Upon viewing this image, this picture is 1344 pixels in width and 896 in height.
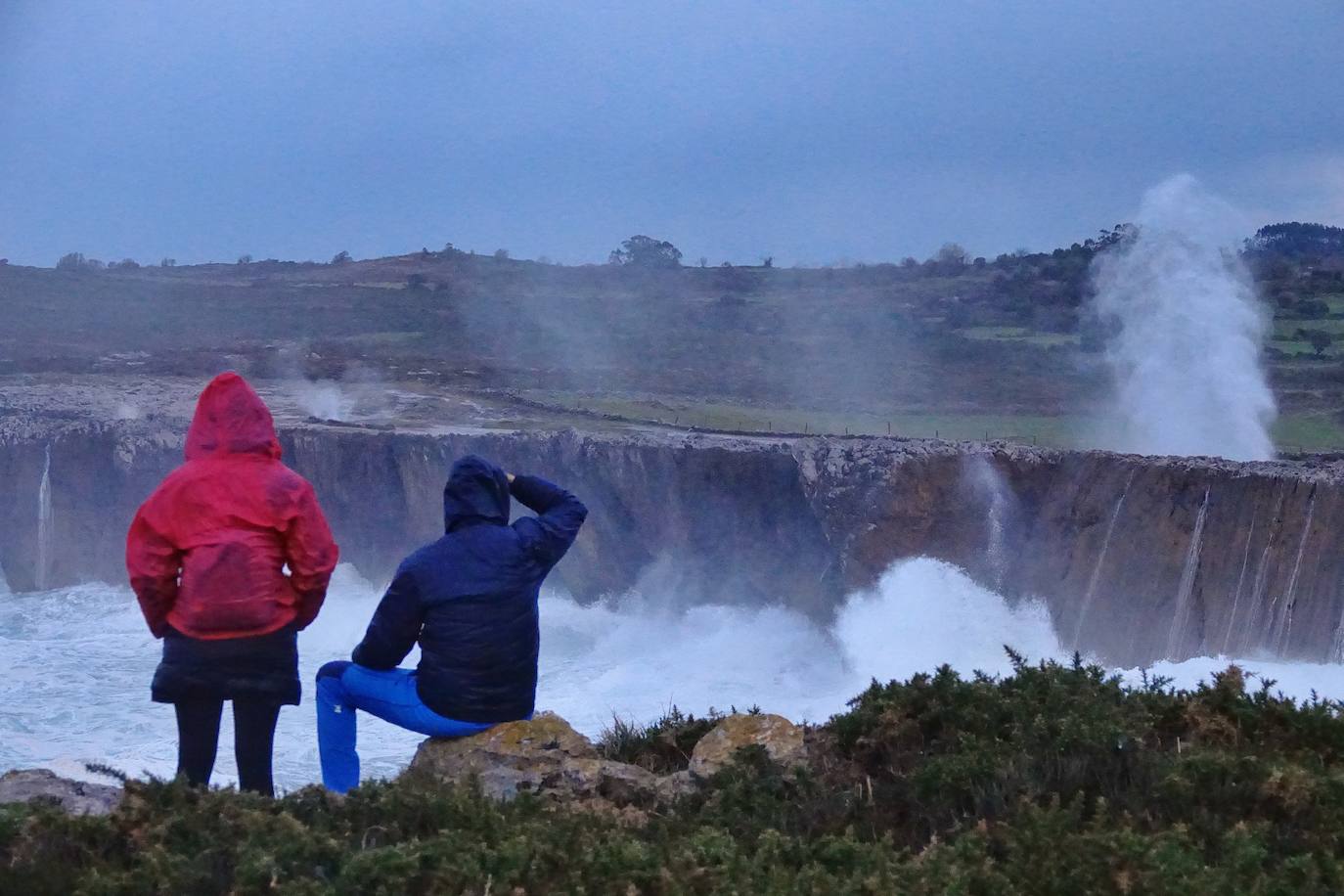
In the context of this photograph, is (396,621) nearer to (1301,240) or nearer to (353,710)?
(353,710)

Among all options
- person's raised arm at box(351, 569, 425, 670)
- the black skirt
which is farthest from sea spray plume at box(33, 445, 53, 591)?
person's raised arm at box(351, 569, 425, 670)

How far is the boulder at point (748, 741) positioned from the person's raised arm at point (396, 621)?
1.15 m

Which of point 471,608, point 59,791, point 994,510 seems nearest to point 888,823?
point 471,608

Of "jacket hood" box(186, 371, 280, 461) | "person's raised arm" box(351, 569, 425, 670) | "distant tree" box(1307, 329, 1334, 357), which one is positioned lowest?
"person's raised arm" box(351, 569, 425, 670)

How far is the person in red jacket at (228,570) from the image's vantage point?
16.9 feet

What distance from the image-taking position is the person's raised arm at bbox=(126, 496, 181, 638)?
16.9 feet

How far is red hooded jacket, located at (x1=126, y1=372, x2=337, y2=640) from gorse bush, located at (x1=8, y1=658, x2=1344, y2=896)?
744mm

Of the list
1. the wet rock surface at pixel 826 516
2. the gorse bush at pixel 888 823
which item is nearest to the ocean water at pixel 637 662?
the wet rock surface at pixel 826 516

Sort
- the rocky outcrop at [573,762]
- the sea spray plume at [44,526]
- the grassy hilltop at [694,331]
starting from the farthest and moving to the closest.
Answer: the grassy hilltop at [694,331] → the sea spray plume at [44,526] → the rocky outcrop at [573,762]

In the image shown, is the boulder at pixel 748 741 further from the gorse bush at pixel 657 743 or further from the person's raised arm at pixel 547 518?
the person's raised arm at pixel 547 518

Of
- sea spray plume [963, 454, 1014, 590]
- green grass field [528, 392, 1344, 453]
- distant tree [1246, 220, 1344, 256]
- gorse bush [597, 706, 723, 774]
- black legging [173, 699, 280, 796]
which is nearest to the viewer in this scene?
black legging [173, 699, 280, 796]

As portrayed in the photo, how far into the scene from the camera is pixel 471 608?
5410mm

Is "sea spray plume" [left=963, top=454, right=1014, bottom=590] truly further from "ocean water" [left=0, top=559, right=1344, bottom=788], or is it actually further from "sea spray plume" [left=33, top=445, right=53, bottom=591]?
"sea spray plume" [left=33, top=445, right=53, bottom=591]

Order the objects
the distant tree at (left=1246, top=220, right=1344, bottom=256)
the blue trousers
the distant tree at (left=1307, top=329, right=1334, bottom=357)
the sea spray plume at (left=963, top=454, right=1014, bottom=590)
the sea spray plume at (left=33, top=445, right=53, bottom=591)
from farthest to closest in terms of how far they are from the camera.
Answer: the distant tree at (left=1246, top=220, right=1344, bottom=256), the distant tree at (left=1307, top=329, right=1334, bottom=357), the sea spray plume at (left=33, top=445, right=53, bottom=591), the sea spray plume at (left=963, top=454, right=1014, bottom=590), the blue trousers
